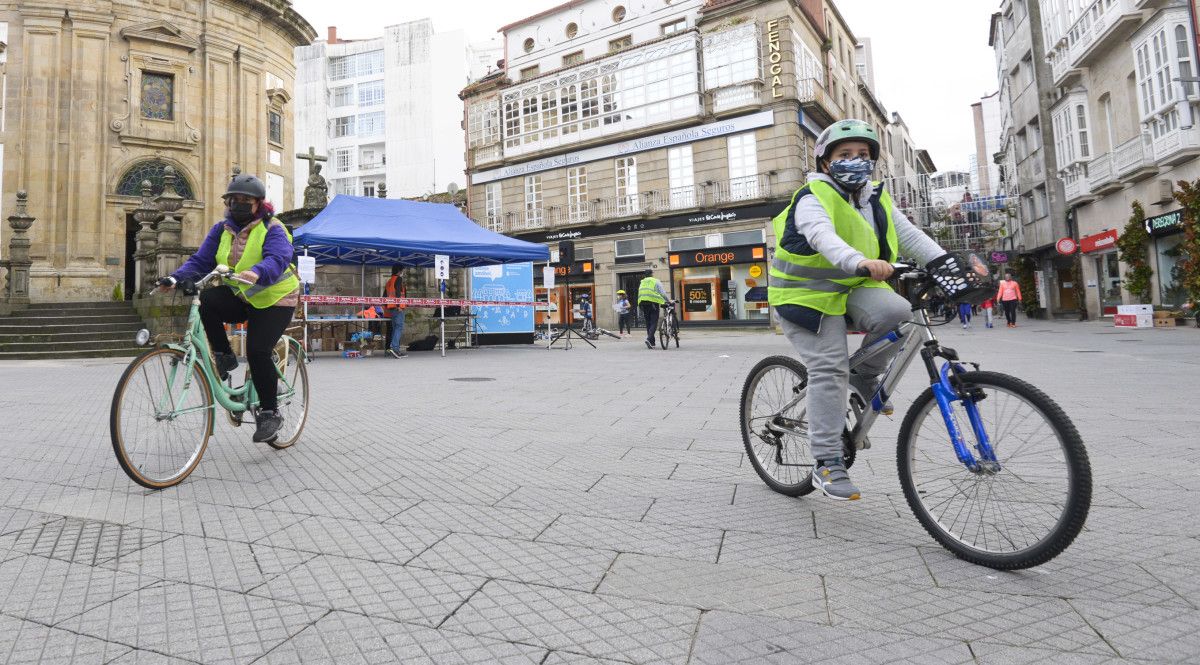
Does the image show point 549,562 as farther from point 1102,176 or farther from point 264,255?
Answer: point 1102,176

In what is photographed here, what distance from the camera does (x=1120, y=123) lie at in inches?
811

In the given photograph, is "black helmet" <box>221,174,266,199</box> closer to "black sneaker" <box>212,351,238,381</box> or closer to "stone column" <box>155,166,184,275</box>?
"black sneaker" <box>212,351,238,381</box>

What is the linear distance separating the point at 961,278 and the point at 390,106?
2361 inches

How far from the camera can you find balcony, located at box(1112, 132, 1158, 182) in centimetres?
1853

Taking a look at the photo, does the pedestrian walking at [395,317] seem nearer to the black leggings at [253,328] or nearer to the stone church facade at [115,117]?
the black leggings at [253,328]

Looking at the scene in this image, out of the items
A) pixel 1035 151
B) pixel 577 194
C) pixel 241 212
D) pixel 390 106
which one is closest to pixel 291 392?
pixel 241 212

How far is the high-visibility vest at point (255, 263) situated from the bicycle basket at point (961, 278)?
3474 mm

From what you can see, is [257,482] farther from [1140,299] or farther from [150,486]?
[1140,299]

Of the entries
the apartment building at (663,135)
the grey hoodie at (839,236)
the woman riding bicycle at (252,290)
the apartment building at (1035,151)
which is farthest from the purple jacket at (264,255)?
the apartment building at (1035,151)

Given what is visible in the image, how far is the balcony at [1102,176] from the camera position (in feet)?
68.7

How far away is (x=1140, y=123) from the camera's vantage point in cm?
1900

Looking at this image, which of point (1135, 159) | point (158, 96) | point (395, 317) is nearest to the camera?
point (395, 317)

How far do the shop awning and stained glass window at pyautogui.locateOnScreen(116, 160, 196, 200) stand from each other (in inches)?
445

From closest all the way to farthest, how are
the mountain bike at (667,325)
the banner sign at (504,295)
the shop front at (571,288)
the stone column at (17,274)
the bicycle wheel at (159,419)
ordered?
the bicycle wheel at (159,419), the mountain bike at (667,325), the stone column at (17,274), the banner sign at (504,295), the shop front at (571,288)
